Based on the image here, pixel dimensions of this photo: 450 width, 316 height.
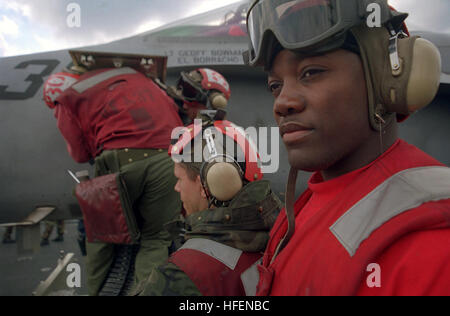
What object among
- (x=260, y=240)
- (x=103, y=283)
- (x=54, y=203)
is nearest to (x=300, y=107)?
(x=260, y=240)


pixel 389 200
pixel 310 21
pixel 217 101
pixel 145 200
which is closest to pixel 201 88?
pixel 217 101

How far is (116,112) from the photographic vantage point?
7.59ft

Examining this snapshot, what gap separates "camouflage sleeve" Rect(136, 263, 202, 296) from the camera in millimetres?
882

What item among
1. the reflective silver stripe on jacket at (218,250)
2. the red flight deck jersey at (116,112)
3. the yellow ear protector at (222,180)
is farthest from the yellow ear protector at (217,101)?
the reflective silver stripe on jacket at (218,250)

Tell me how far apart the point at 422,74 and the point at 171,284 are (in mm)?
835

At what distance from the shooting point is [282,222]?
3.11 feet

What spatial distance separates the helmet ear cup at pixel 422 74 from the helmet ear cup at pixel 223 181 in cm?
60

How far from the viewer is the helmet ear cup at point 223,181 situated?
1.11m

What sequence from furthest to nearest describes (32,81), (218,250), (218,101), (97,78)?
(32,81) → (218,101) → (97,78) → (218,250)

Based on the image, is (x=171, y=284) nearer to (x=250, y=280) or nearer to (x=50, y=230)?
(x=250, y=280)

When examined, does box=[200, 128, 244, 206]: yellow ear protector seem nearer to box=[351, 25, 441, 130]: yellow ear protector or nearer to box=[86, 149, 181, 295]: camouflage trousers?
box=[351, 25, 441, 130]: yellow ear protector

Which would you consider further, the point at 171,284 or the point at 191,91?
the point at 191,91
